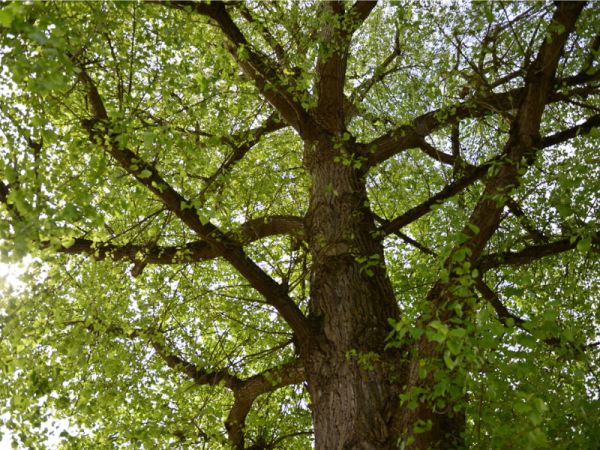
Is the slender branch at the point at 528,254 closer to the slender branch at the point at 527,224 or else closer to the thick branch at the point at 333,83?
the slender branch at the point at 527,224

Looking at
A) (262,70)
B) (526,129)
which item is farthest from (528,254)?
(262,70)

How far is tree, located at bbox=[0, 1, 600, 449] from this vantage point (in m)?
3.37

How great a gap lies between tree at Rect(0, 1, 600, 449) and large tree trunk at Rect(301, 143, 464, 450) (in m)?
0.02

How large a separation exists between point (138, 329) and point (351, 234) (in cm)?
265

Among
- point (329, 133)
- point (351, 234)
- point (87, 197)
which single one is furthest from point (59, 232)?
point (329, 133)

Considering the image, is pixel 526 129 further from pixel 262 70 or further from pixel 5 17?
pixel 5 17

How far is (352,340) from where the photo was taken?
5074 mm

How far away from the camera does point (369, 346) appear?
499cm

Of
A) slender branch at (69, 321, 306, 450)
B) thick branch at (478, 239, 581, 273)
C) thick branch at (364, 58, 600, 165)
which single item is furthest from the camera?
slender branch at (69, 321, 306, 450)

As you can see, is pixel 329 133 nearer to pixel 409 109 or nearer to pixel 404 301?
pixel 409 109

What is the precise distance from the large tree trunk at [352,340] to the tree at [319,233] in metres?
0.02

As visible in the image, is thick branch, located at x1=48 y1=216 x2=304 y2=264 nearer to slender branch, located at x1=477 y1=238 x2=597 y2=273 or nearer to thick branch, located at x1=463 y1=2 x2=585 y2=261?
slender branch, located at x1=477 y1=238 x2=597 y2=273

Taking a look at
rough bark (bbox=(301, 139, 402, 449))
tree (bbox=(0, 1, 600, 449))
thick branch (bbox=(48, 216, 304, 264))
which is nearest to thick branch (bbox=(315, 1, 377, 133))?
tree (bbox=(0, 1, 600, 449))

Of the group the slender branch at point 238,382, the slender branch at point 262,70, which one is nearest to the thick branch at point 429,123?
the slender branch at point 262,70
